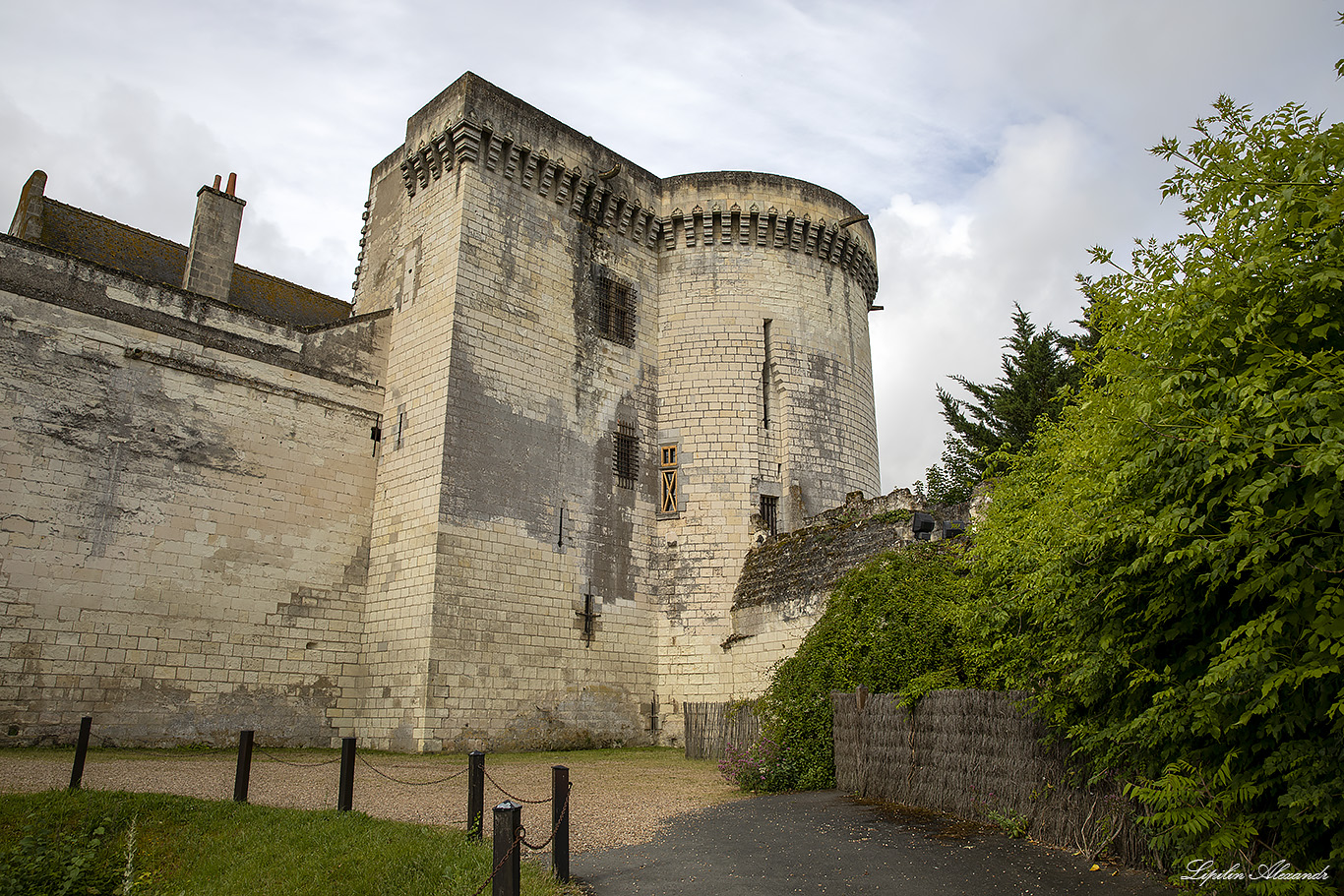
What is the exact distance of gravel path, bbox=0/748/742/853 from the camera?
343 inches

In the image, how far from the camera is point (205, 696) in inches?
568

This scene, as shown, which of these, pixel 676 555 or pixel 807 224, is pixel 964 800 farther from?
pixel 807 224

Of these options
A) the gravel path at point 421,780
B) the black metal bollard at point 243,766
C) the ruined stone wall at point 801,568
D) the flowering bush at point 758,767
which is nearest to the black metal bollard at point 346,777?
the gravel path at point 421,780

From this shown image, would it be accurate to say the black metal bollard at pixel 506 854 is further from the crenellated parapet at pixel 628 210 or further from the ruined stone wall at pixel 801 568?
the crenellated parapet at pixel 628 210

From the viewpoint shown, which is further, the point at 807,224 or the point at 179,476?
the point at 807,224

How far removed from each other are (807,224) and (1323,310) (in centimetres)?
1796

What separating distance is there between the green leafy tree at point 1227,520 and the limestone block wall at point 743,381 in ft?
42.3

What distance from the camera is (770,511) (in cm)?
2000

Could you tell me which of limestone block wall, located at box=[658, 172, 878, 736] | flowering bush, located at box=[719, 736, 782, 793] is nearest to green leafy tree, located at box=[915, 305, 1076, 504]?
limestone block wall, located at box=[658, 172, 878, 736]

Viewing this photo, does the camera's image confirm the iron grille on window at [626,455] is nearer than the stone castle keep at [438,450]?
No

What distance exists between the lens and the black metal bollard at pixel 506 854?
480 centimetres

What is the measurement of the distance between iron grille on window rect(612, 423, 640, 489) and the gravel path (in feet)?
21.4

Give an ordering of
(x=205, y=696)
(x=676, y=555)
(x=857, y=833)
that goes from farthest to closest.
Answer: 1. (x=676, y=555)
2. (x=205, y=696)
3. (x=857, y=833)

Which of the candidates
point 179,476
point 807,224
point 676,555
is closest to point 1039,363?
point 807,224
